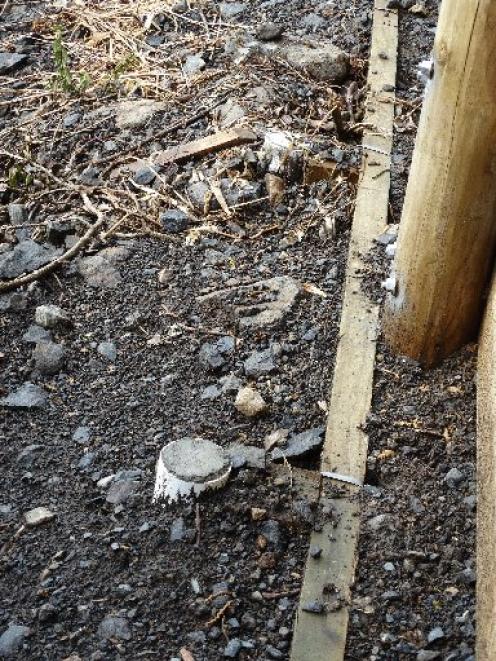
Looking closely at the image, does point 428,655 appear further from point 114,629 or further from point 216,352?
point 216,352

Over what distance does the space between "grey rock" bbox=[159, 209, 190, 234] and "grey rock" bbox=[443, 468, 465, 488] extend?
1.51 meters

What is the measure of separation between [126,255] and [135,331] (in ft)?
1.38

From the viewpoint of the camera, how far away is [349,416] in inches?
118

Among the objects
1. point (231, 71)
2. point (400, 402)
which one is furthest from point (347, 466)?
point (231, 71)

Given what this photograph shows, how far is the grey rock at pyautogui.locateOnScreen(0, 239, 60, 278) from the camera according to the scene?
3.57 meters

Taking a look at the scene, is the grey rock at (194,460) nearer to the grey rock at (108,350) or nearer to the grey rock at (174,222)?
the grey rock at (108,350)

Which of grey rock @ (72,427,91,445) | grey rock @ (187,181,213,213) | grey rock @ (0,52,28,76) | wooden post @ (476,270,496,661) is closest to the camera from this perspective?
wooden post @ (476,270,496,661)

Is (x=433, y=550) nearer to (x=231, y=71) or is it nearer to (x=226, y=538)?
(x=226, y=538)

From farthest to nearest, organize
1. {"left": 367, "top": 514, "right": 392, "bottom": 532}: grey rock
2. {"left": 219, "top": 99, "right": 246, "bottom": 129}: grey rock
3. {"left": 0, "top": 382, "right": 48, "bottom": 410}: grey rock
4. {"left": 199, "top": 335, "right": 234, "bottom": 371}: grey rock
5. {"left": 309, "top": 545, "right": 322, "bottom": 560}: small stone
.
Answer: {"left": 219, "top": 99, "right": 246, "bottom": 129}: grey rock
{"left": 199, "top": 335, "right": 234, "bottom": 371}: grey rock
{"left": 0, "top": 382, "right": 48, "bottom": 410}: grey rock
{"left": 367, "top": 514, "right": 392, "bottom": 532}: grey rock
{"left": 309, "top": 545, "right": 322, "bottom": 560}: small stone

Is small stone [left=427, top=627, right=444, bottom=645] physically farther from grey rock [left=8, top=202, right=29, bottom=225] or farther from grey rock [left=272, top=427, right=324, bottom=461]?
grey rock [left=8, top=202, right=29, bottom=225]

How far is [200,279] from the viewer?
3.55m

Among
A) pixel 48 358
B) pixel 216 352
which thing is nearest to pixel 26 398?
pixel 48 358

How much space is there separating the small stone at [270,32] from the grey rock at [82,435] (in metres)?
2.55

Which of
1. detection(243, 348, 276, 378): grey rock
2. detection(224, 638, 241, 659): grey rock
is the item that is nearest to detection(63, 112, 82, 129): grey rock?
detection(243, 348, 276, 378): grey rock
